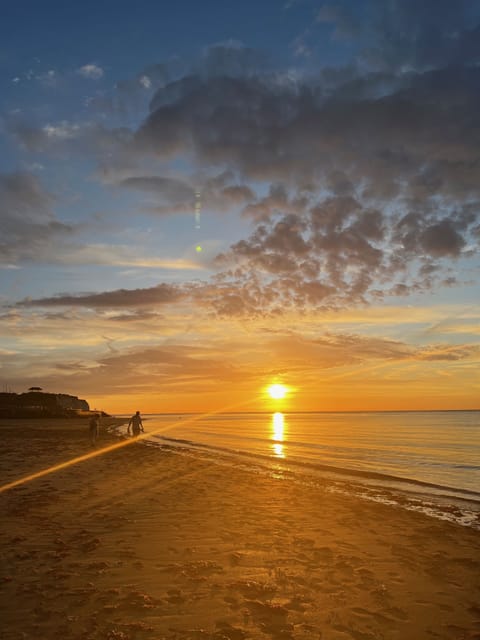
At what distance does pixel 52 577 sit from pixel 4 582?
742 mm

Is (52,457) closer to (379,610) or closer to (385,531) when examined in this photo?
(385,531)

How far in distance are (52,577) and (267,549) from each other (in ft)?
14.8

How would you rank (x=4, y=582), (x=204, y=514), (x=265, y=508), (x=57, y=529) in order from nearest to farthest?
(x=4, y=582), (x=57, y=529), (x=204, y=514), (x=265, y=508)

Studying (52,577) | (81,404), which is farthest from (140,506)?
(81,404)

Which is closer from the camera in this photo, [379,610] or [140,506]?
[379,610]

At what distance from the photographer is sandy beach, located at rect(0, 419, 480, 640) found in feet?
21.5

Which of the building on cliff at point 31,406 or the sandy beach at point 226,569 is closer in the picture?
the sandy beach at point 226,569

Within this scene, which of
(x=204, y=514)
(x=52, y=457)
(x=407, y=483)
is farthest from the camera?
(x=52, y=457)

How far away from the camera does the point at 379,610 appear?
7273 millimetres

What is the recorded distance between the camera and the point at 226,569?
891 centimetres

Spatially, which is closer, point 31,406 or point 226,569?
A: point 226,569

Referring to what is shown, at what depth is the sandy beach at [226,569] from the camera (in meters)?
6.55

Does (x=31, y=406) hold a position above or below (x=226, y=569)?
above

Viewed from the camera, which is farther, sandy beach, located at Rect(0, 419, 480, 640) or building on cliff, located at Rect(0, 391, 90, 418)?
building on cliff, located at Rect(0, 391, 90, 418)
